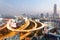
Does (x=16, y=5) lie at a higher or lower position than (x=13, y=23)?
higher

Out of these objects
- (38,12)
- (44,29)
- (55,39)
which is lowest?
(55,39)

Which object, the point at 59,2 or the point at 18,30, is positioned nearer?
the point at 18,30

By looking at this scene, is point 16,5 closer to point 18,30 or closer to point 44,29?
point 18,30

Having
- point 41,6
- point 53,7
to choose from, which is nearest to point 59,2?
point 53,7

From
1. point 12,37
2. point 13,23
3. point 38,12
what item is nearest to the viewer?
point 12,37

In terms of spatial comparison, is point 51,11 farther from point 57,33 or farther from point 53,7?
point 57,33

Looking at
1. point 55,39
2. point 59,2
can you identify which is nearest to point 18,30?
point 55,39

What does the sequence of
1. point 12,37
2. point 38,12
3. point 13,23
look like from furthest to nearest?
point 38,12
point 13,23
point 12,37
